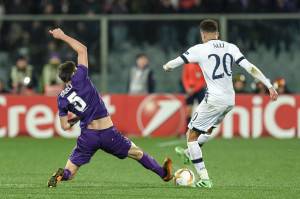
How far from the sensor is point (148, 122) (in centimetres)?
2300

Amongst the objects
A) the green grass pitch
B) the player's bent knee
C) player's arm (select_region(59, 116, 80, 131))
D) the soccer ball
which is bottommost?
the green grass pitch

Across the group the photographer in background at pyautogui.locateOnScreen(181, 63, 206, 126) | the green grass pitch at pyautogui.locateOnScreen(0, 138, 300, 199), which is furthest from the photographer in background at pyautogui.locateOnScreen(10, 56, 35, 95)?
the photographer in background at pyautogui.locateOnScreen(181, 63, 206, 126)

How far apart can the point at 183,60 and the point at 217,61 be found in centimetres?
45

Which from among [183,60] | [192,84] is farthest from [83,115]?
[192,84]

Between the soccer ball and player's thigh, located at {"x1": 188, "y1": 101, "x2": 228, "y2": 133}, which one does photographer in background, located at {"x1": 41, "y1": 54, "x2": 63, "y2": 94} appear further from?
the soccer ball

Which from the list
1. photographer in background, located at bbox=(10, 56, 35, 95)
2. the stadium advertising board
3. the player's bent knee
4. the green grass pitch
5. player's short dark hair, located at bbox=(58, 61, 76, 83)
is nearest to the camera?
the green grass pitch

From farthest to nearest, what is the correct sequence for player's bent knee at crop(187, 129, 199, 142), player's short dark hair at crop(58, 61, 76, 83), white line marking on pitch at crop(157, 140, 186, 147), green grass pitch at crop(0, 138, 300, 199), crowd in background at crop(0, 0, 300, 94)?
crowd in background at crop(0, 0, 300, 94) < white line marking on pitch at crop(157, 140, 186, 147) < player's bent knee at crop(187, 129, 199, 142) < player's short dark hair at crop(58, 61, 76, 83) < green grass pitch at crop(0, 138, 300, 199)

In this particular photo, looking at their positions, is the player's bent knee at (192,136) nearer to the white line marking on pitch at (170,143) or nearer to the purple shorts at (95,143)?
the purple shorts at (95,143)

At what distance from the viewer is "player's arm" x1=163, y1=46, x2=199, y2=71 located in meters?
12.9

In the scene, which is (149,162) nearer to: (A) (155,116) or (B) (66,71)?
(B) (66,71)

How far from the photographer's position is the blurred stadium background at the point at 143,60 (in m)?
22.7

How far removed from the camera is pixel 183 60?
42.5 ft

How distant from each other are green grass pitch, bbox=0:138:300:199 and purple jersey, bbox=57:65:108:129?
92 centimetres

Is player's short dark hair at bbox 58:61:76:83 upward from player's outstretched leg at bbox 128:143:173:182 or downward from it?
upward
